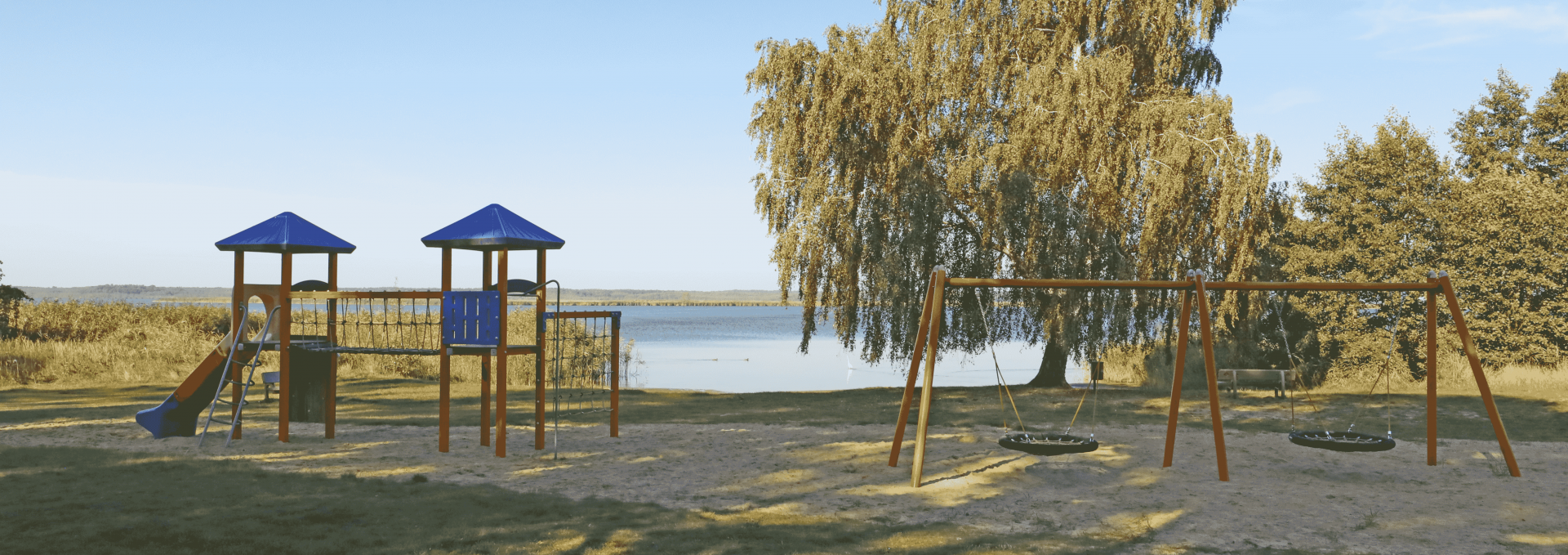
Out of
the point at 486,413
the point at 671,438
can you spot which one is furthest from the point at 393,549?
the point at 671,438

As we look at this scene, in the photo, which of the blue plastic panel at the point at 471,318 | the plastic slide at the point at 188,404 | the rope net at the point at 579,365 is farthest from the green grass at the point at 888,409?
the blue plastic panel at the point at 471,318

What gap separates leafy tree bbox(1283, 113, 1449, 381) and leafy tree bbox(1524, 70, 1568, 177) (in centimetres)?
939

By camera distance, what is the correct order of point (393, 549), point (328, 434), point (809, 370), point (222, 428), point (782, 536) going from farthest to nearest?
1. point (809, 370)
2. point (222, 428)
3. point (328, 434)
4. point (782, 536)
5. point (393, 549)

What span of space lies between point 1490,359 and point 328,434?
877 inches

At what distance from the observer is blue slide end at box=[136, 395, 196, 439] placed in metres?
10.7

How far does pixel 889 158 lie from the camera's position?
19.0 meters

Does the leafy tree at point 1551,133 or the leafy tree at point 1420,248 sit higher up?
the leafy tree at point 1551,133

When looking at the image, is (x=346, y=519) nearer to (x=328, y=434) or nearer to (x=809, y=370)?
(x=328, y=434)

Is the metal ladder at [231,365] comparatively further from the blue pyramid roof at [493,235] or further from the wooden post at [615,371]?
the wooden post at [615,371]

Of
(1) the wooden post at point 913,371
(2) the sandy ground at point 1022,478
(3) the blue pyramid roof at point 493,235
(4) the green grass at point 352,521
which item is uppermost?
(3) the blue pyramid roof at point 493,235

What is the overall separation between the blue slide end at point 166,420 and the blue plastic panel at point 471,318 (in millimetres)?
3561

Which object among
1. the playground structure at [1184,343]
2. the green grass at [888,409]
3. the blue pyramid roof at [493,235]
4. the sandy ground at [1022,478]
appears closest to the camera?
the sandy ground at [1022,478]

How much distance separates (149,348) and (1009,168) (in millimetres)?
19807

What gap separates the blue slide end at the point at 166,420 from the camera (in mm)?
10742
